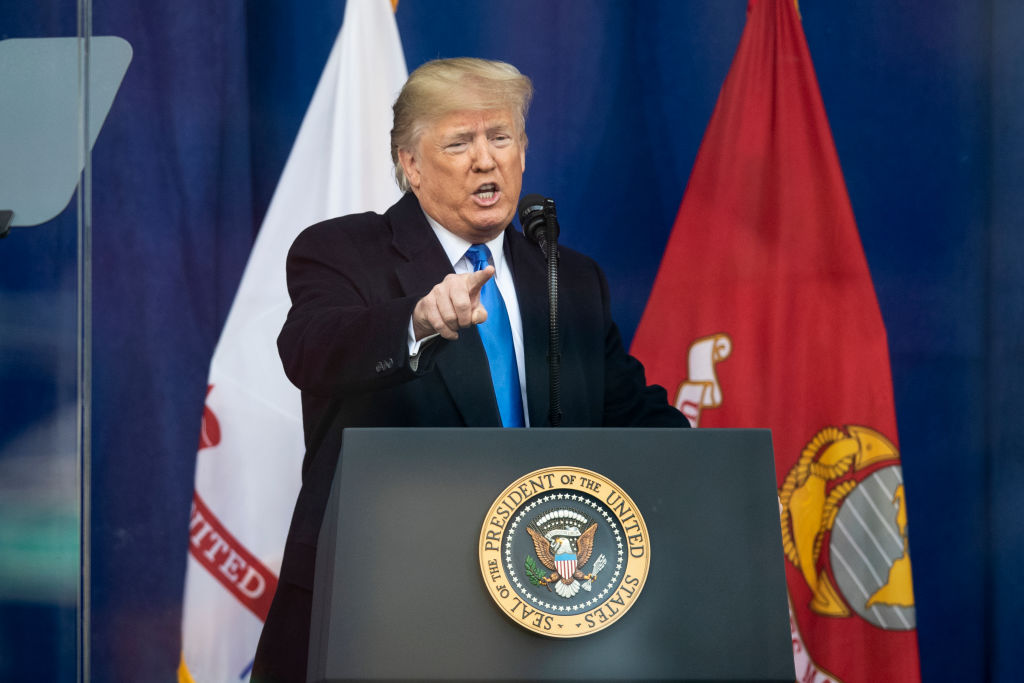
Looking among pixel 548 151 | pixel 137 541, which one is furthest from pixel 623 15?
pixel 137 541

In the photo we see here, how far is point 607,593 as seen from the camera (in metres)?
1.17

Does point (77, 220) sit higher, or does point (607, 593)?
point (77, 220)

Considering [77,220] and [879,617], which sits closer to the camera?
[77,220]

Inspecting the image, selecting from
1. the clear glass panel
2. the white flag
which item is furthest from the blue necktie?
the white flag

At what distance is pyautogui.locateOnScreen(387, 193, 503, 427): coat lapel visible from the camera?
165 centimetres

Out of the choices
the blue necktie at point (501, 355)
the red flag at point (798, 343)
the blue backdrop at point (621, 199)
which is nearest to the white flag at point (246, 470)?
the blue backdrop at point (621, 199)

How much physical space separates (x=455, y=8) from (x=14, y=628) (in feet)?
6.13

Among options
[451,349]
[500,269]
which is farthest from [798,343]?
[451,349]

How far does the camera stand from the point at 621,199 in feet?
9.35

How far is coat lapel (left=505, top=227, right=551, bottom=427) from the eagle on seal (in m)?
0.39

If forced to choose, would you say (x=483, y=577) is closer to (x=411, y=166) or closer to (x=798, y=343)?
(x=411, y=166)

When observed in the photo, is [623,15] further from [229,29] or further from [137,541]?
[137,541]

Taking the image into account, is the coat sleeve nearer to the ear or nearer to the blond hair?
the ear

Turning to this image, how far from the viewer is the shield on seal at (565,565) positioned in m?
1.19
